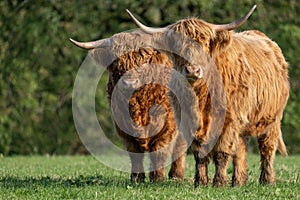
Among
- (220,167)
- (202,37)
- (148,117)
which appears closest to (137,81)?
(148,117)

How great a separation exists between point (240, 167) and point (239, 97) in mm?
968

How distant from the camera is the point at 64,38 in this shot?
1581 centimetres

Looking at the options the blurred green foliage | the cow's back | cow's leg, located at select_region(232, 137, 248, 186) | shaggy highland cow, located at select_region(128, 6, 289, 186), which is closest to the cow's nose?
shaggy highland cow, located at select_region(128, 6, 289, 186)

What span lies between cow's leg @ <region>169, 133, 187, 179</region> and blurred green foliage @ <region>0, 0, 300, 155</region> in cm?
835

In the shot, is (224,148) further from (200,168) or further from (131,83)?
(131,83)

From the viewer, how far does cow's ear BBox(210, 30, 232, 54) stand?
5.99m

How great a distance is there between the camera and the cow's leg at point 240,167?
21.3 feet

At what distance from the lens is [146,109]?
6617 millimetres

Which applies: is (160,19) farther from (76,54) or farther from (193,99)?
(193,99)

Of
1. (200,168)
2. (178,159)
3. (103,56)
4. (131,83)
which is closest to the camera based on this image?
(200,168)

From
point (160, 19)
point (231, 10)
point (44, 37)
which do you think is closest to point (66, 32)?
point (44, 37)

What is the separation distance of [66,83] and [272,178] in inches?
398

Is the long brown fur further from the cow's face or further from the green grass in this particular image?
the green grass

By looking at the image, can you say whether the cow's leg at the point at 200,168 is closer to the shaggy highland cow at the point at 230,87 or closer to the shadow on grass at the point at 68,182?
the shaggy highland cow at the point at 230,87
